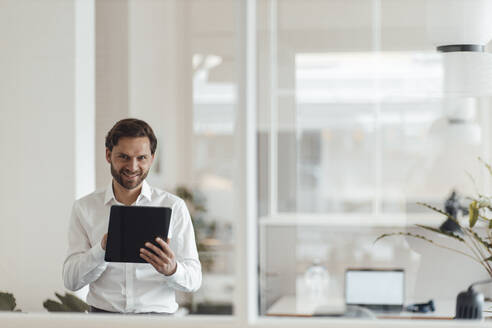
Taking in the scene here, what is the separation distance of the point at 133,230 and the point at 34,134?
617 mm

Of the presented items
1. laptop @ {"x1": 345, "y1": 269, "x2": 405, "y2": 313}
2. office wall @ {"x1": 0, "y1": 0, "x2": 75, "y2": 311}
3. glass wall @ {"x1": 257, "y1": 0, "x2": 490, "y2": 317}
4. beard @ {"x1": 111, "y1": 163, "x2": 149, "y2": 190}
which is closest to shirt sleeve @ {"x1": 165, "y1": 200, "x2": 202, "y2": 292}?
beard @ {"x1": 111, "y1": 163, "x2": 149, "y2": 190}

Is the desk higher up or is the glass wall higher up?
the glass wall

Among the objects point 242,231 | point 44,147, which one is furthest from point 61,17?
point 242,231

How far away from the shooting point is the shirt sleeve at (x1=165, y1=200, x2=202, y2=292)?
2160mm

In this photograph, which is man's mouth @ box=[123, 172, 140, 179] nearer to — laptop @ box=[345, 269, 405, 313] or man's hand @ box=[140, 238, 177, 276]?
man's hand @ box=[140, 238, 177, 276]

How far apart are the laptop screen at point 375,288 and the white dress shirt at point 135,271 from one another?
2247mm

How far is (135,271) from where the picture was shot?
2.17 m

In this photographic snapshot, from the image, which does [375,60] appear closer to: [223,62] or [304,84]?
[304,84]

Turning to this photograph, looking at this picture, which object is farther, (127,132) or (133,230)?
(127,132)

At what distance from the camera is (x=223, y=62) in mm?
7242

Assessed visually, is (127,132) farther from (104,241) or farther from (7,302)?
(7,302)

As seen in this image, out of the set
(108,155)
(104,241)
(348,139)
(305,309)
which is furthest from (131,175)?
(348,139)

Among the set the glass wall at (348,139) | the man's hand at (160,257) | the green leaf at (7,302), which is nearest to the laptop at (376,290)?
the glass wall at (348,139)

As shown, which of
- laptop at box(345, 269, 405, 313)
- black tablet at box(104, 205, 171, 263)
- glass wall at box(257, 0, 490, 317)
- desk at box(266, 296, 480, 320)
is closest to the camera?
black tablet at box(104, 205, 171, 263)
